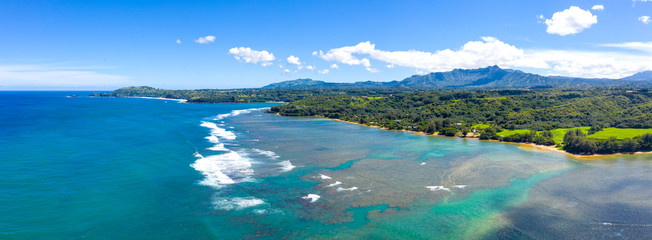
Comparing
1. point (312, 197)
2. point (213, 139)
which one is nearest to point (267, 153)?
point (213, 139)

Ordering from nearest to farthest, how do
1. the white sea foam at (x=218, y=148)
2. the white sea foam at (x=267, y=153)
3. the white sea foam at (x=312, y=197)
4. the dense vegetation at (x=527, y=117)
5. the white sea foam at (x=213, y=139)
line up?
the white sea foam at (x=312, y=197) < the white sea foam at (x=267, y=153) < the white sea foam at (x=218, y=148) < the dense vegetation at (x=527, y=117) < the white sea foam at (x=213, y=139)

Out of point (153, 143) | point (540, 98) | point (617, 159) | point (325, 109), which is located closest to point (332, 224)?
point (153, 143)

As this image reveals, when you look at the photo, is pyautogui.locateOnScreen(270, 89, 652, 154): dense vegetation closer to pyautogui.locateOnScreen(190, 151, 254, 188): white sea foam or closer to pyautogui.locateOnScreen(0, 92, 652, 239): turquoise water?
pyautogui.locateOnScreen(0, 92, 652, 239): turquoise water

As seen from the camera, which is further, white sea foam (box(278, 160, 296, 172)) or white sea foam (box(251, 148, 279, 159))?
white sea foam (box(251, 148, 279, 159))

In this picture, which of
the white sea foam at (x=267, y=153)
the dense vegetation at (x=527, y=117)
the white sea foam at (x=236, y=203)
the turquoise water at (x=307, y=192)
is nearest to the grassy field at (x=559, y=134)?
the dense vegetation at (x=527, y=117)

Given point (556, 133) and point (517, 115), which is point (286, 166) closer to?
point (556, 133)

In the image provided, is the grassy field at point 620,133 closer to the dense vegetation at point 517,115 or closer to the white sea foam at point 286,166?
the dense vegetation at point 517,115

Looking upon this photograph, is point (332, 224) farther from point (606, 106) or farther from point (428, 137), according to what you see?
point (606, 106)

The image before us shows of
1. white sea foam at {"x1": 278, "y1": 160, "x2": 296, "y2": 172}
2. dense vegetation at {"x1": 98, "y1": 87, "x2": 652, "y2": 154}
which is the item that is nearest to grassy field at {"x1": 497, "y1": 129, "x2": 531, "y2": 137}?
dense vegetation at {"x1": 98, "y1": 87, "x2": 652, "y2": 154}
